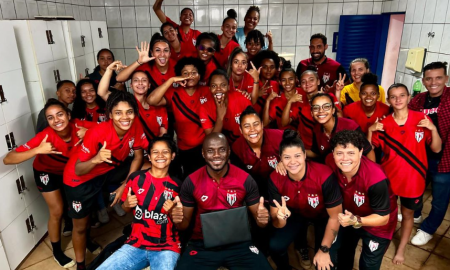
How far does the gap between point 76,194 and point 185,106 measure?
3.96 ft

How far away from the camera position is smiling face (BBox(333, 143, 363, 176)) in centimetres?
211

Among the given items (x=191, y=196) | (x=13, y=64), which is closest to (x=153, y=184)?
(x=191, y=196)

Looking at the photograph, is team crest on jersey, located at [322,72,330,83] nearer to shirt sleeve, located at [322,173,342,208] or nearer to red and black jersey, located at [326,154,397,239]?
red and black jersey, located at [326,154,397,239]

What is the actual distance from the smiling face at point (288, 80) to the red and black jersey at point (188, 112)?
0.76 metres

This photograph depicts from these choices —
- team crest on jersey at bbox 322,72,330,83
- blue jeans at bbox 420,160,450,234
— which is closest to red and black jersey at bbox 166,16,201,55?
team crest on jersey at bbox 322,72,330,83

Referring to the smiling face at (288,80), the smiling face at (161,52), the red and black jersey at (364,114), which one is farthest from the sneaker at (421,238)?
the smiling face at (161,52)

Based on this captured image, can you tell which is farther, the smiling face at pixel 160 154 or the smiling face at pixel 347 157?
the smiling face at pixel 160 154

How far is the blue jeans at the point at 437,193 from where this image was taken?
281 cm

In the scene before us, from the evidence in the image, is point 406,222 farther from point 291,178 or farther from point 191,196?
point 191,196

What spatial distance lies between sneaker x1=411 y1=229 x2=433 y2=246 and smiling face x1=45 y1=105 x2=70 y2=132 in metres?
3.36

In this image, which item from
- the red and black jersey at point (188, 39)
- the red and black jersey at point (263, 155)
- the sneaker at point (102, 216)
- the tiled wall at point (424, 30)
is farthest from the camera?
the red and black jersey at point (188, 39)

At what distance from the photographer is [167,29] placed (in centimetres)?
364

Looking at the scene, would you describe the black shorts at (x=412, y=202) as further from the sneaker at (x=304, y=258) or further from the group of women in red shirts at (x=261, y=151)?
the sneaker at (x=304, y=258)

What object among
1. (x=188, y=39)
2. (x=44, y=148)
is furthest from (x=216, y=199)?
(x=188, y=39)
